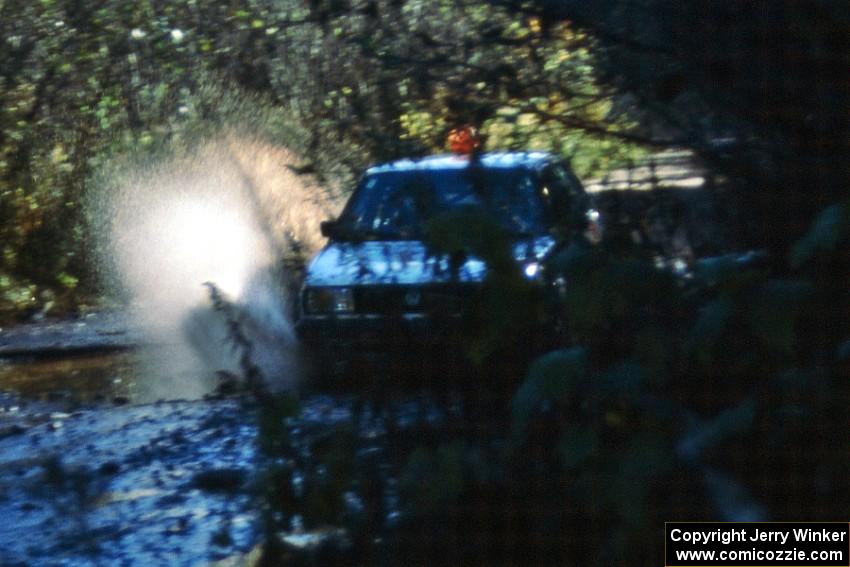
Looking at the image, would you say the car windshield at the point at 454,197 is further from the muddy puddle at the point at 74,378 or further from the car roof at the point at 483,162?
the muddy puddle at the point at 74,378

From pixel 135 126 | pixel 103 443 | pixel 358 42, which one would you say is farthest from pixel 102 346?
pixel 358 42

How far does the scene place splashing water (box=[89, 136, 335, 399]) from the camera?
9.41m

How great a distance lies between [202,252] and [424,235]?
10.1 metres

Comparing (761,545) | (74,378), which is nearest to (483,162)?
(761,545)

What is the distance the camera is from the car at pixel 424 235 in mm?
4688

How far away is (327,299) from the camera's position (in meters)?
8.58

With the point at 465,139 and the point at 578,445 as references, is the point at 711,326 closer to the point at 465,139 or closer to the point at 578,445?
the point at 578,445

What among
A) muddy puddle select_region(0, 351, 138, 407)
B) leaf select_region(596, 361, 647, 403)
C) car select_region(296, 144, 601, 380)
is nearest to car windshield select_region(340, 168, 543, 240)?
car select_region(296, 144, 601, 380)

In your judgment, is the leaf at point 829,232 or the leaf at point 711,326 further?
the leaf at point 711,326

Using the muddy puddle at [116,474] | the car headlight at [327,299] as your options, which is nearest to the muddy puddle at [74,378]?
the muddy puddle at [116,474]

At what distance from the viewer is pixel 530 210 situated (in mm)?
5035

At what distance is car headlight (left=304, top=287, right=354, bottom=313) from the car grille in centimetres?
293

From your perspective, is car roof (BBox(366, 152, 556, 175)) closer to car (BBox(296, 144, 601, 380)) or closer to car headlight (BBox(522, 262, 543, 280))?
car (BBox(296, 144, 601, 380))

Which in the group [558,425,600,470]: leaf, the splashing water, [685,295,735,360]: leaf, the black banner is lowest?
the splashing water
